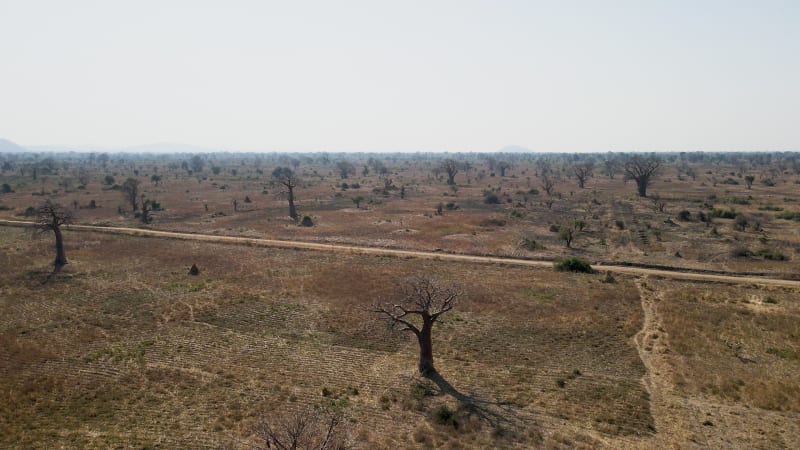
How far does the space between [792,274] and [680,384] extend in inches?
1310

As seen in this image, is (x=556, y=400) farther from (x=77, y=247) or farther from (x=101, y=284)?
(x=77, y=247)

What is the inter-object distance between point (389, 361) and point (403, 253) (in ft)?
103

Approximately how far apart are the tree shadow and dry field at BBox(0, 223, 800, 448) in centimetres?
11

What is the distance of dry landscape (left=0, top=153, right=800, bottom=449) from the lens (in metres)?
25.0

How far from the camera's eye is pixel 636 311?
136 ft

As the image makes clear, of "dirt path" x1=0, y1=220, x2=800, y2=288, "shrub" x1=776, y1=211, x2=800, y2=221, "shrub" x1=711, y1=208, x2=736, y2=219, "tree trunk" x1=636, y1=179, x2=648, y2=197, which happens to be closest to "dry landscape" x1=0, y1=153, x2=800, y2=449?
"dirt path" x1=0, y1=220, x2=800, y2=288

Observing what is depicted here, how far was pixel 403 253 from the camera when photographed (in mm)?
63781

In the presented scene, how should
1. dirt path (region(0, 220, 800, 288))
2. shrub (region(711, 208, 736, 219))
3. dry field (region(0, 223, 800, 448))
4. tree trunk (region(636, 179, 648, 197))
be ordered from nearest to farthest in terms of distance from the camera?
1. dry field (region(0, 223, 800, 448))
2. dirt path (region(0, 220, 800, 288))
3. shrub (region(711, 208, 736, 219))
4. tree trunk (region(636, 179, 648, 197))

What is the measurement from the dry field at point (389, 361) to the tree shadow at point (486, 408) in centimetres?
11

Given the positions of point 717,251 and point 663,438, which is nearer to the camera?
point 663,438

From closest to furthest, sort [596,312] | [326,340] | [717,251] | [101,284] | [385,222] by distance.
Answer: [326,340] → [596,312] → [101,284] → [717,251] → [385,222]

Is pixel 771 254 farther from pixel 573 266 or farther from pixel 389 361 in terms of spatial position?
pixel 389 361

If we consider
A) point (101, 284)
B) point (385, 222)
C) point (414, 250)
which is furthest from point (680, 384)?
point (385, 222)

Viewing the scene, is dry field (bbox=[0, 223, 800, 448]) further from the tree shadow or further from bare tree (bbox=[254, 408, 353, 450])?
bare tree (bbox=[254, 408, 353, 450])
